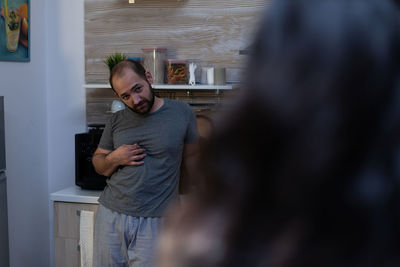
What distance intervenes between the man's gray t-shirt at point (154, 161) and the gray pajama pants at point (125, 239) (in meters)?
0.03

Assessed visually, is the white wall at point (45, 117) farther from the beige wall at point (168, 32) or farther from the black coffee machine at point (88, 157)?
the black coffee machine at point (88, 157)

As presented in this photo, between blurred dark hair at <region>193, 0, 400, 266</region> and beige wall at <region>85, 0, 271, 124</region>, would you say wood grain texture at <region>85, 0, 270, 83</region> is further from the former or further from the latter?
blurred dark hair at <region>193, 0, 400, 266</region>

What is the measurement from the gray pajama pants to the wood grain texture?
1316mm

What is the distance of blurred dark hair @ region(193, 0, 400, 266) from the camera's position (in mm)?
283

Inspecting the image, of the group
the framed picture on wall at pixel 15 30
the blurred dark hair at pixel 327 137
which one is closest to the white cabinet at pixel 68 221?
the framed picture on wall at pixel 15 30

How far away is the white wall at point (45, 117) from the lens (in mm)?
3400

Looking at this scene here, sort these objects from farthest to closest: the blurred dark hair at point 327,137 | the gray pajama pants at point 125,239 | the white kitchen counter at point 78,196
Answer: the white kitchen counter at point 78,196 → the gray pajama pants at point 125,239 → the blurred dark hair at point 327,137

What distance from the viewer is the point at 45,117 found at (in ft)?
11.9

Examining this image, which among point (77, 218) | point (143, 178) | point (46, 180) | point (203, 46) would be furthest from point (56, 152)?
point (143, 178)

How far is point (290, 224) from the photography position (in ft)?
0.96

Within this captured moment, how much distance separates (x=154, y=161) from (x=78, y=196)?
96cm

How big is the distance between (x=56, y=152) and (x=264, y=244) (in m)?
3.52

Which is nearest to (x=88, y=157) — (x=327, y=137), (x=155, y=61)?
(x=155, y=61)

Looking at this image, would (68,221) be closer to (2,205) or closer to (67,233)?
(67,233)
